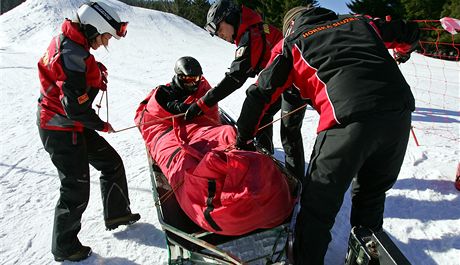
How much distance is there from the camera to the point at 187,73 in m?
3.92

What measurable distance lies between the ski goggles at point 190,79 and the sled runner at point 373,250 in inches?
101

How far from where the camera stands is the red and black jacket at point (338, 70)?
78.5 inches

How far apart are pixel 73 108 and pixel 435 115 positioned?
5865mm

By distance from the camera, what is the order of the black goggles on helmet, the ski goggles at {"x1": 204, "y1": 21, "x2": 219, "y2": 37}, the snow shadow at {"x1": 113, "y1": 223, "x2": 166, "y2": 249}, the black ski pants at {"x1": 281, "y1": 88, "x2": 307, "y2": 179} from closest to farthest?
1. the black goggles on helmet
2. the snow shadow at {"x1": 113, "y1": 223, "x2": 166, "y2": 249}
3. the ski goggles at {"x1": 204, "y1": 21, "x2": 219, "y2": 37}
4. the black ski pants at {"x1": 281, "y1": 88, "x2": 307, "y2": 179}

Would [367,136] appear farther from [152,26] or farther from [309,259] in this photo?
[152,26]

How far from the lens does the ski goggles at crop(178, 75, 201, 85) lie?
13.1ft

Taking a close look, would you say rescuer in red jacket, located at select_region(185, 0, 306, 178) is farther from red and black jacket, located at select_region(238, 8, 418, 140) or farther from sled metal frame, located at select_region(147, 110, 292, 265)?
sled metal frame, located at select_region(147, 110, 292, 265)

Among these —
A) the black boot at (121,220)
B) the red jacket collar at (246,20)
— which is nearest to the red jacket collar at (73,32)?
the red jacket collar at (246,20)

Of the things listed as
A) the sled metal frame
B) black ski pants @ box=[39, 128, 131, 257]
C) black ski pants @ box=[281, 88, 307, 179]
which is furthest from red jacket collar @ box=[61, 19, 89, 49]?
black ski pants @ box=[281, 88, 307, 179]

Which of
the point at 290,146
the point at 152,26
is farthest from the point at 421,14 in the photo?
the point at 290,146

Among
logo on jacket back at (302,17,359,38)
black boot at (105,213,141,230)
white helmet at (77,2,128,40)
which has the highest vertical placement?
logo on jacket back at (302,17,359,38)

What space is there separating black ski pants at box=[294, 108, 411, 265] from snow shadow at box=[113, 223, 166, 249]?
55.7 inches

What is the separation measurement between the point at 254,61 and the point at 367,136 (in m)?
1.68

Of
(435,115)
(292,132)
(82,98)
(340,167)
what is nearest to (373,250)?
(340,167)
